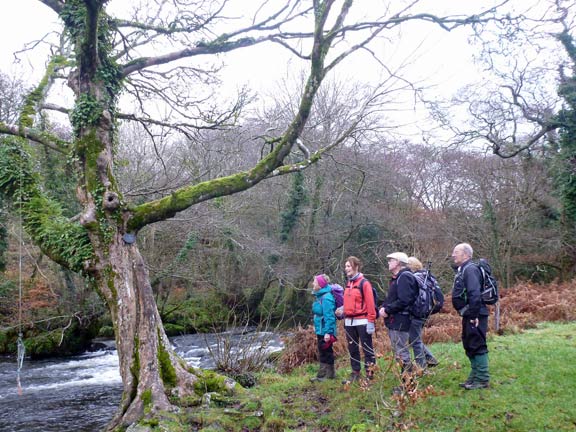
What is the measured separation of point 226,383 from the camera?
8680 mm

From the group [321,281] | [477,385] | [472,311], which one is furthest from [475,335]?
[321,281]

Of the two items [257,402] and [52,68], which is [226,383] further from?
[52,68]

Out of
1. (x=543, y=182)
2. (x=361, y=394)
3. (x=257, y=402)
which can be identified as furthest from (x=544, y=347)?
(x=543, y=182)

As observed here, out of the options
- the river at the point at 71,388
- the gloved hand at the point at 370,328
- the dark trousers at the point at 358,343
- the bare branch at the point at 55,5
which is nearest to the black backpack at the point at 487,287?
the gloved hand at the point at 370,328

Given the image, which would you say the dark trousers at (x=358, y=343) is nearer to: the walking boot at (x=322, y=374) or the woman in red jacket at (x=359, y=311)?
the woman in red jacket at (x=359, y=311)

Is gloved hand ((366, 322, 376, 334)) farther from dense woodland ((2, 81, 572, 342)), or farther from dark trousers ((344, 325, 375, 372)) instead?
dense woodland ((2, 81, 572, 342))

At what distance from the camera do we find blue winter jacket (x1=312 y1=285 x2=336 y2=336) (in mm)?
8383

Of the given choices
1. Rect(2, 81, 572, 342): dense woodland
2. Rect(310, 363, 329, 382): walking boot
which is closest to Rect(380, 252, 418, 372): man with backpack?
Rect(310, 363, 329, 382): walking boot

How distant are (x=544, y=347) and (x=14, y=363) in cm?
1604

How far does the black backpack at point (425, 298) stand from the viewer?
7.18 meters

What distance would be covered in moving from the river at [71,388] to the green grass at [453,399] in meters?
3.84

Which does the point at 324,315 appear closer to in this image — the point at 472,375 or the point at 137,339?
the point at 472,375

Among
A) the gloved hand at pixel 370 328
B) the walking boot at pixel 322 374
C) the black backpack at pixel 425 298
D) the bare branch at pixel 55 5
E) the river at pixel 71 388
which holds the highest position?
the bare branch at pixel 55 5

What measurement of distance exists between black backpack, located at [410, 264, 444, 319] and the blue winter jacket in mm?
1561
